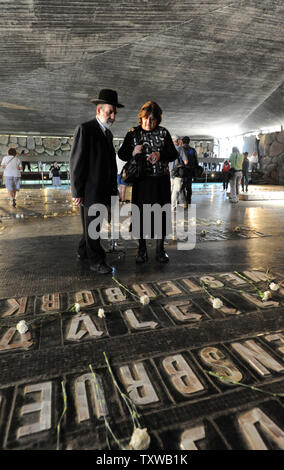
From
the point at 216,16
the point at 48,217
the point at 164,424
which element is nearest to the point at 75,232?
the point at 48,217

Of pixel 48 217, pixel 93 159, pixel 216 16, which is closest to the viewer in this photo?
pixel 93 159

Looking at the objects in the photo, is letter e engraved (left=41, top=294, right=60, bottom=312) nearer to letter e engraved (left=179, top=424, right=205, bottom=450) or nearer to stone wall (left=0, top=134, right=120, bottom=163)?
letter e engraved (left=179, top=424, right=205, bottom=450)

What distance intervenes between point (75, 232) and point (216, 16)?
12.4 metres

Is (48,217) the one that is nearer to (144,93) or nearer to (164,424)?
(164,424)

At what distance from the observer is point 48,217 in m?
6.82

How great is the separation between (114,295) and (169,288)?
539 millimetres

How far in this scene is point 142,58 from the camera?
577 inches

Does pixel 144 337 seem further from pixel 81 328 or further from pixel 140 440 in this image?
pixel 140 440

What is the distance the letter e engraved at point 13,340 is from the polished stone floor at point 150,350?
0.04 feet

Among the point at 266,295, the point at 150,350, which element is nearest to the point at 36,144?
the point at 266,295

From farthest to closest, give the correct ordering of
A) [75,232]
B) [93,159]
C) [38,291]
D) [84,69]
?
1. [84,69]
2. [75,232]
3. [93,159]
4. [38,291]

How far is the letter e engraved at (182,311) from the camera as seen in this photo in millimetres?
2239

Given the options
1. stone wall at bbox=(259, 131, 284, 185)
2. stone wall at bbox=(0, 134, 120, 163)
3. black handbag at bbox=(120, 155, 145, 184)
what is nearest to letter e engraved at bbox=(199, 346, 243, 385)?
black handbag at bbox=(120, 155, 145, 184)

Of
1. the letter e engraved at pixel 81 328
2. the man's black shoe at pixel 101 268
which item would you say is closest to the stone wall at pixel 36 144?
the man's black shoe at pixel 101 268
